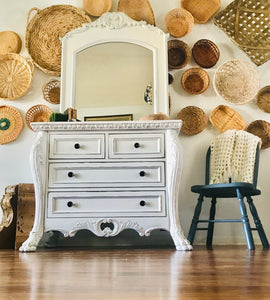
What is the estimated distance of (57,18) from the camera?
3.00m

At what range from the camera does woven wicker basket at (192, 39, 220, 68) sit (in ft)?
9.55

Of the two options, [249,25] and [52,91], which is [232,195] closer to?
[249,25]

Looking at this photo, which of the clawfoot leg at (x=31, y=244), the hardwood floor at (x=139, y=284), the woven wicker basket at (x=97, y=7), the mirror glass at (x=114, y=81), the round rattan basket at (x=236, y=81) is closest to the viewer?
the hardwood floor at (x=139, y=284)

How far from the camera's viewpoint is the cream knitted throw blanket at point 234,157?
2.51 m

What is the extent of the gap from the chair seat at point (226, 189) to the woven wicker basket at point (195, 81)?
2.77 feet

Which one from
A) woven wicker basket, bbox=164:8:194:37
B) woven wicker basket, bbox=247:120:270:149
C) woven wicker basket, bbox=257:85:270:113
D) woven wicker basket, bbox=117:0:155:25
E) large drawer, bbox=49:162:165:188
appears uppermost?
woven wicker basket, bbox=117:0:155:25

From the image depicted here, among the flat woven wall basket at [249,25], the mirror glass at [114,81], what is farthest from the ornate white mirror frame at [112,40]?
the flat woven wall basket at [249,25]

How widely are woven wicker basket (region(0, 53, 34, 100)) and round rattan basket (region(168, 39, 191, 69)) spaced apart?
3.68ft

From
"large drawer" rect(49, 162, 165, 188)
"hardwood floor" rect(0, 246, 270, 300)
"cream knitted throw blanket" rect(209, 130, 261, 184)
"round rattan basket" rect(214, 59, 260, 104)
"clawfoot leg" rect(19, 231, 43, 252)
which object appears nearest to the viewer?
"hardwood floor" rect(0, 246, 270, 300)

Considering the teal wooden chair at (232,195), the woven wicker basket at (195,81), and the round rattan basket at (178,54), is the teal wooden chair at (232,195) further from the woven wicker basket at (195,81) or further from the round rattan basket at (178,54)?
the round rattan basket at (178,54)

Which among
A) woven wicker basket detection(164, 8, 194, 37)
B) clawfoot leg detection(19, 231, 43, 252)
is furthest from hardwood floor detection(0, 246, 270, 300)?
woven wicker basket detection(164, 8, 194, 37)

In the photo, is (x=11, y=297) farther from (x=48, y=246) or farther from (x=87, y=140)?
(x=48, y=246)

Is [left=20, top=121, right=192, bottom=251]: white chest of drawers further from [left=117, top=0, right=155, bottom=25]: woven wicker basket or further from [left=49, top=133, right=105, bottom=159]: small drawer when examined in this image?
[left=117, top=0, right=155, bottom=25]: woven wicker basket

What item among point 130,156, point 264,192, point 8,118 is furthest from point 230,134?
point 8,118
